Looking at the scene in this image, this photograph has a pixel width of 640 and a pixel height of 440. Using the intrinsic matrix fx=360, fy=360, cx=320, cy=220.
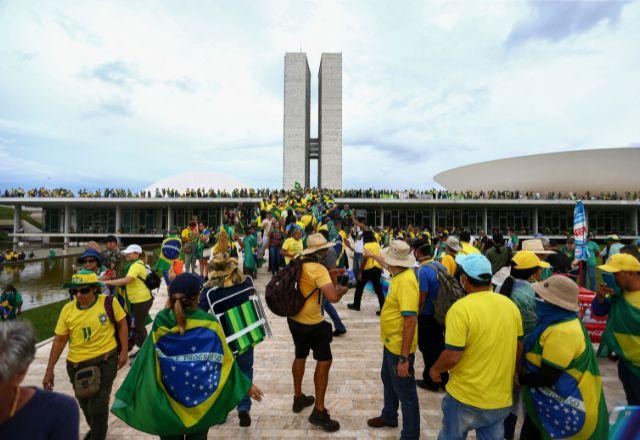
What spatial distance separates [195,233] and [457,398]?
8.43 meters

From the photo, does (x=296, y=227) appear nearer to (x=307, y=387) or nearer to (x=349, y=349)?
(x=349, y=349)

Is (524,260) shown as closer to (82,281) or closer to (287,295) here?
(287,295)

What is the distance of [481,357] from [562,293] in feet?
2.02

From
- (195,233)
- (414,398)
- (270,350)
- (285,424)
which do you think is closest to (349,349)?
(270,350)

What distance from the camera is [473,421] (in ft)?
7.30

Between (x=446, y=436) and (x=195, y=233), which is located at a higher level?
(x=195, y=233)

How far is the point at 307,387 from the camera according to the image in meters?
4.15

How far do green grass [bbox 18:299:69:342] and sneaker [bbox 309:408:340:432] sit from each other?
251 inches

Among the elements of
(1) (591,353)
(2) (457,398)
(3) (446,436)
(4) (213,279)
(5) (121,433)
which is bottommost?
(5) (121,433)

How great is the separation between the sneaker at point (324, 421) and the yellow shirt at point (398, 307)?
916 mm

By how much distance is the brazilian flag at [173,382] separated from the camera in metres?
2.11

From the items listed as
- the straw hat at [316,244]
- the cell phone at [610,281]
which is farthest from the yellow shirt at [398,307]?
the cell phone at [610,281]

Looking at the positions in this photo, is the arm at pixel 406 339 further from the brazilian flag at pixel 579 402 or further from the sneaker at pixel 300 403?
the sneaker at pixel 300 403

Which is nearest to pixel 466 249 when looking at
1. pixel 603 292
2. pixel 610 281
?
pixel 610 281
